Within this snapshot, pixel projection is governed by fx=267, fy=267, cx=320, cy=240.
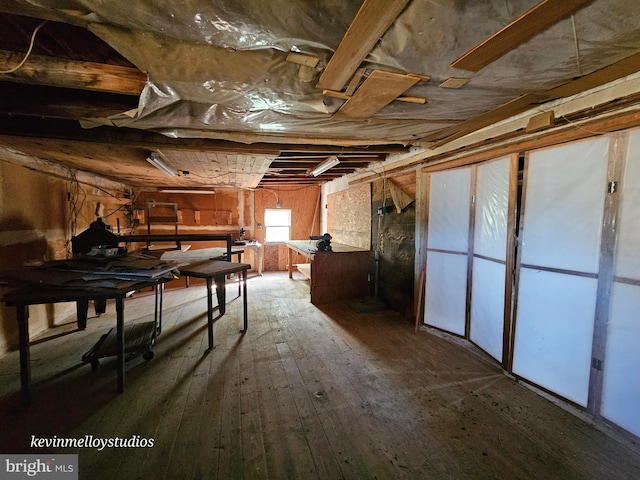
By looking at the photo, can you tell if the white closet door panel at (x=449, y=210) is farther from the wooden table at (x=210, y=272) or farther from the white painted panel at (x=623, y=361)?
the wooden table at (x=210, y=272)

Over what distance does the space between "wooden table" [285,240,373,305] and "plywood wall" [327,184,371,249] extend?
15.1 inches

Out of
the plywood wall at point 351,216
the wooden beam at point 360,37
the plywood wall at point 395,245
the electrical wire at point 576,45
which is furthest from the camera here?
the plywood wall at point 351,216

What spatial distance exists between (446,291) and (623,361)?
1527 millimetres

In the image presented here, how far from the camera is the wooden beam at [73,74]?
Answer: 1.37 m

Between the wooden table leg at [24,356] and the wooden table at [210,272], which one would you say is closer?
the wooden table leg at [24,356]

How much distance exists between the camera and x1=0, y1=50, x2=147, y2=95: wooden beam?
1374 millimetres

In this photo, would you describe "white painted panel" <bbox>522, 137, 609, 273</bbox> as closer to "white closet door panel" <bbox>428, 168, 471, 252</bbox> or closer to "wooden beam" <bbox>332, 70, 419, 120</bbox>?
"white closet door panel" <bbox>428, 168, 471, 252</bbox>

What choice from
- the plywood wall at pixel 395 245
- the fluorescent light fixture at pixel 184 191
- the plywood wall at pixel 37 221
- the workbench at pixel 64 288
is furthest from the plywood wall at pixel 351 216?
the plywood wall at pixel 37 221

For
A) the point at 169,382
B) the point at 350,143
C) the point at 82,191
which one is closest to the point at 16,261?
the point at 82,191

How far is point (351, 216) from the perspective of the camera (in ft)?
17.7

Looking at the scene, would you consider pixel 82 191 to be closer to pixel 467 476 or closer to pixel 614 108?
pixel 467 476

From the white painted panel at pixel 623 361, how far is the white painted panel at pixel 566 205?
0.25m

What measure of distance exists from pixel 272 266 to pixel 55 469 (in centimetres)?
573

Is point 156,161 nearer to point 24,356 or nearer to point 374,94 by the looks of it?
point 24,356
